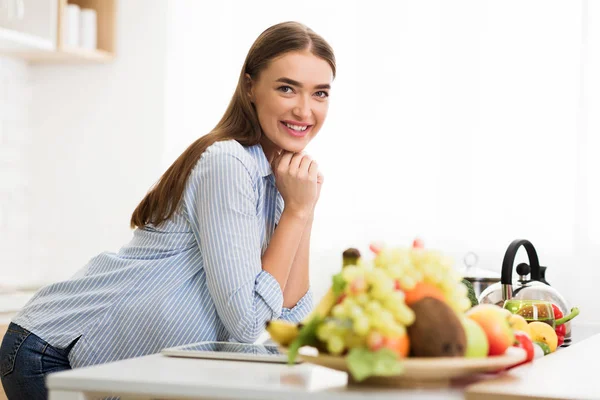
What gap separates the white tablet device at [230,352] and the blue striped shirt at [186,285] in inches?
4.9

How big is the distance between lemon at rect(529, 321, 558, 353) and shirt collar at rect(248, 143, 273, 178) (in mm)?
571

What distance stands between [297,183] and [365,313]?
0.77 metres

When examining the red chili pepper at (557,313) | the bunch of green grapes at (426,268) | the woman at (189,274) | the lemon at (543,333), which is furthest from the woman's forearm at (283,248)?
the red chili pepper at (557,313)

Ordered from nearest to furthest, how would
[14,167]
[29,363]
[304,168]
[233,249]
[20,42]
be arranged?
[233,249], [29,363], [304,168], [20,42], [14,167]

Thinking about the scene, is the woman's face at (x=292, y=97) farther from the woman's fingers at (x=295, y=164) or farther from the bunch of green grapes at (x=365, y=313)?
the bunch of green grapes at (x=365, y=313)

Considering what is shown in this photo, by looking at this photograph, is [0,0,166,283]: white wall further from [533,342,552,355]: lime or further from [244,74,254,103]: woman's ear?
[533,342,552,355]: lime

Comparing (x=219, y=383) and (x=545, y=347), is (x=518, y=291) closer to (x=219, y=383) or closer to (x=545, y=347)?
(x=545, y=347)

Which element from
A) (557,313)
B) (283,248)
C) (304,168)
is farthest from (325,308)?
(557,313)

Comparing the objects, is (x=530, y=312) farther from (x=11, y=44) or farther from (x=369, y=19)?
(x=11, y=44)

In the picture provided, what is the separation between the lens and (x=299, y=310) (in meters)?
1.77

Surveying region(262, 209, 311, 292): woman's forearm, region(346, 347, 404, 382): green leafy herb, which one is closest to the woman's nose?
region(262, 209, 311, 292): woman's forearm

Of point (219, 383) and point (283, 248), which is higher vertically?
point (283, 248)

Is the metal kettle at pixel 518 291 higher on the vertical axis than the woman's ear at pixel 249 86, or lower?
lower

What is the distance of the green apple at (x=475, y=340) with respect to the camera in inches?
40.6
